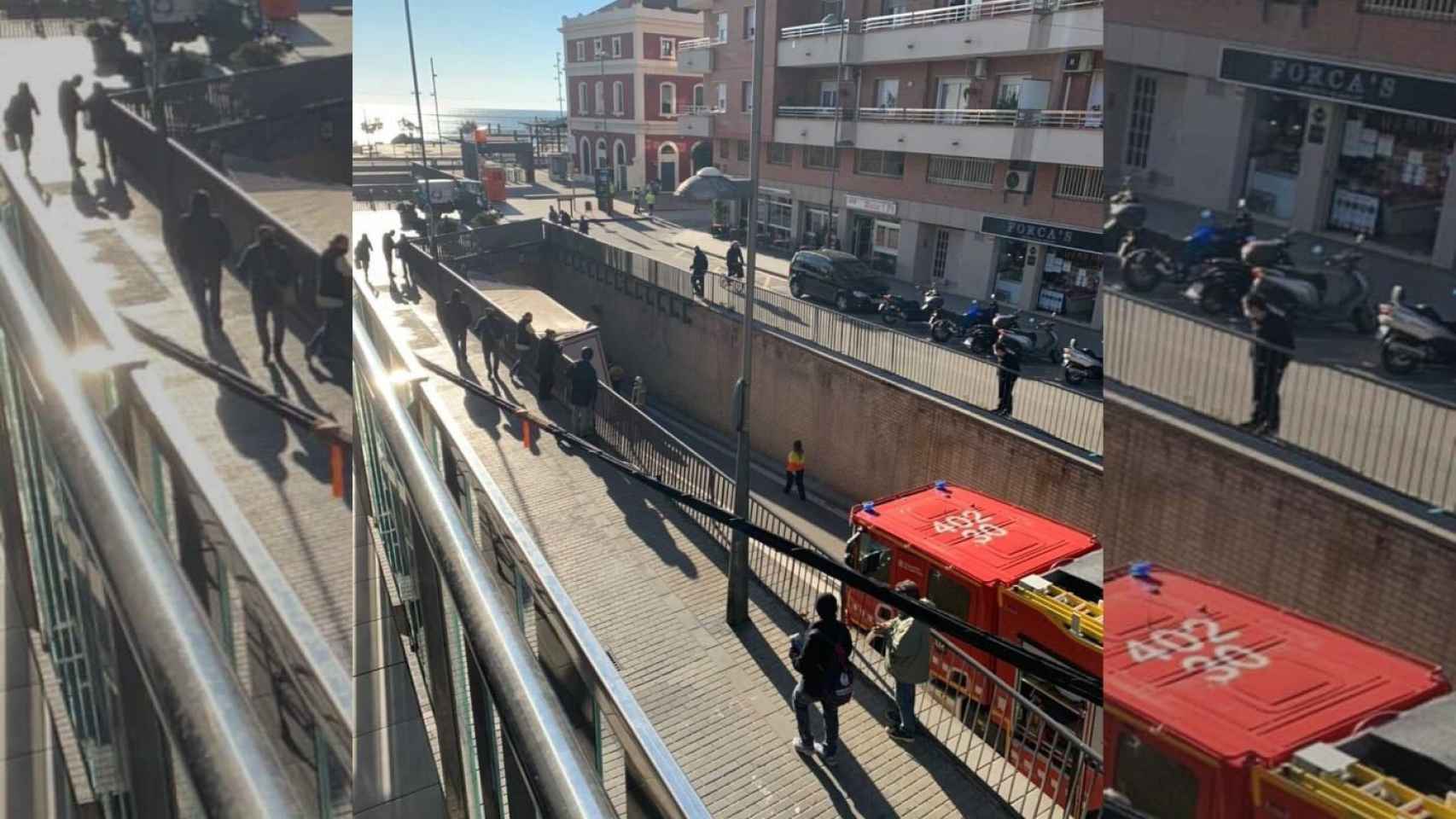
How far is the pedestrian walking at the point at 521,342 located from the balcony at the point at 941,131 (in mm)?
597

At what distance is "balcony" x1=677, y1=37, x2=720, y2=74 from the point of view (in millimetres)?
1456

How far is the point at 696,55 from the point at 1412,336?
1.38m

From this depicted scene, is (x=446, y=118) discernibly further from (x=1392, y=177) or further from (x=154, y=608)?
(x=1392, y=177)

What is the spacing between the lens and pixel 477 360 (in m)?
1.58

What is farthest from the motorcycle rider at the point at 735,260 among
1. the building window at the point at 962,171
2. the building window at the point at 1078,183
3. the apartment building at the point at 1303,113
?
the apartment building at the point at 1303,113

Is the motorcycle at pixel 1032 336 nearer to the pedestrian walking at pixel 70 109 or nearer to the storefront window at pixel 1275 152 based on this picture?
the storefront window at pixel 1275 152

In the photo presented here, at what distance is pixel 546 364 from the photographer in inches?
63.6

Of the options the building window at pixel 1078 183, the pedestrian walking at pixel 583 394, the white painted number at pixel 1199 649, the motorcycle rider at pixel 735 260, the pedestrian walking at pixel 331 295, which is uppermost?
the building window at pixel 1078 183

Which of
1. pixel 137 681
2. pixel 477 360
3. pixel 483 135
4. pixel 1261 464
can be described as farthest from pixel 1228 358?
pixel 483 135

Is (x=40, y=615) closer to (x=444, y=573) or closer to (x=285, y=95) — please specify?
(x=444, y=573)

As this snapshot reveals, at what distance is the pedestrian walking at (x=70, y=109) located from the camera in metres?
0.53

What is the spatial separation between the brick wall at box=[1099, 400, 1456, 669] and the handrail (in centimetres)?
56

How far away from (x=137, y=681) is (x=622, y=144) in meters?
1.59

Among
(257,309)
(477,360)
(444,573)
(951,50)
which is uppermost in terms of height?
(951,50)
